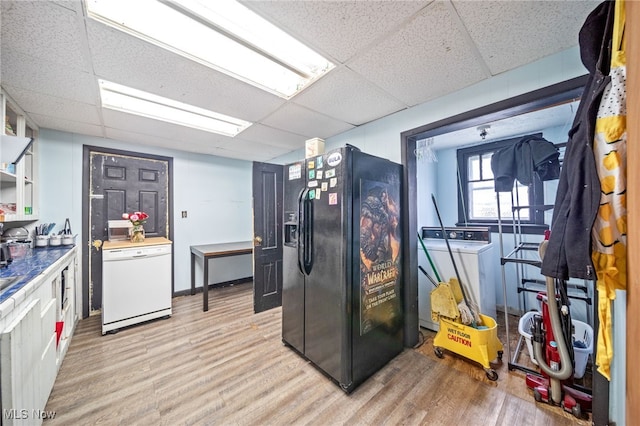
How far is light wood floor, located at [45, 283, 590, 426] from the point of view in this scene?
5.09 ft

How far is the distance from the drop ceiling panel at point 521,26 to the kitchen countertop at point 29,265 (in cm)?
276

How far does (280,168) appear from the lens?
3.48 m

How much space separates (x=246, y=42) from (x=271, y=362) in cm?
254

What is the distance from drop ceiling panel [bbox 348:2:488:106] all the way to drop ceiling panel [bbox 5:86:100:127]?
2.61 meters

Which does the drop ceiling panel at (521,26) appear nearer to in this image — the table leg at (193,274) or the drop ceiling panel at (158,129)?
the drop ceiling panel at (158,129)

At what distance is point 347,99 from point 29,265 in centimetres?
280

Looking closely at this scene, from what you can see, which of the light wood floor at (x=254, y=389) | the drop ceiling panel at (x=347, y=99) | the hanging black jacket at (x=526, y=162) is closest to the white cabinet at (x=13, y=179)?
the light wood floor at (x=254, y=389)

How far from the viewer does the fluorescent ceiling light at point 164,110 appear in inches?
84.0

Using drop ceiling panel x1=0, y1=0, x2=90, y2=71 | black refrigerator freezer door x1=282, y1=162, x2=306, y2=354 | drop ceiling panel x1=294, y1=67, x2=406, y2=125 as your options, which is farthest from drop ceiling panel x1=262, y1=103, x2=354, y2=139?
drop ceiling panel x1=0, y1=0, x2=90, y2=71

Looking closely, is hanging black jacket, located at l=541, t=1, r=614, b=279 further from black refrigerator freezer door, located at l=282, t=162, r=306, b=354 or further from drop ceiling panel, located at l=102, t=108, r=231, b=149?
drop ceiling panel, located at l=102, t=108, r=231, b=149

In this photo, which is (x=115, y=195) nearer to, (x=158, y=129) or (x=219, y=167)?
(x=158, y=129)

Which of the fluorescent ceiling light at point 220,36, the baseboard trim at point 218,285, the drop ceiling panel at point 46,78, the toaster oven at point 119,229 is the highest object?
the fluorescent ceiling light at point 220,36

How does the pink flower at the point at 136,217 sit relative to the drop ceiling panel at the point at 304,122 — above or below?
below

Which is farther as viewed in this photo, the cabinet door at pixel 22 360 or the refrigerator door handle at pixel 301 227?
the refrigerator door handle at pixel 301 227
